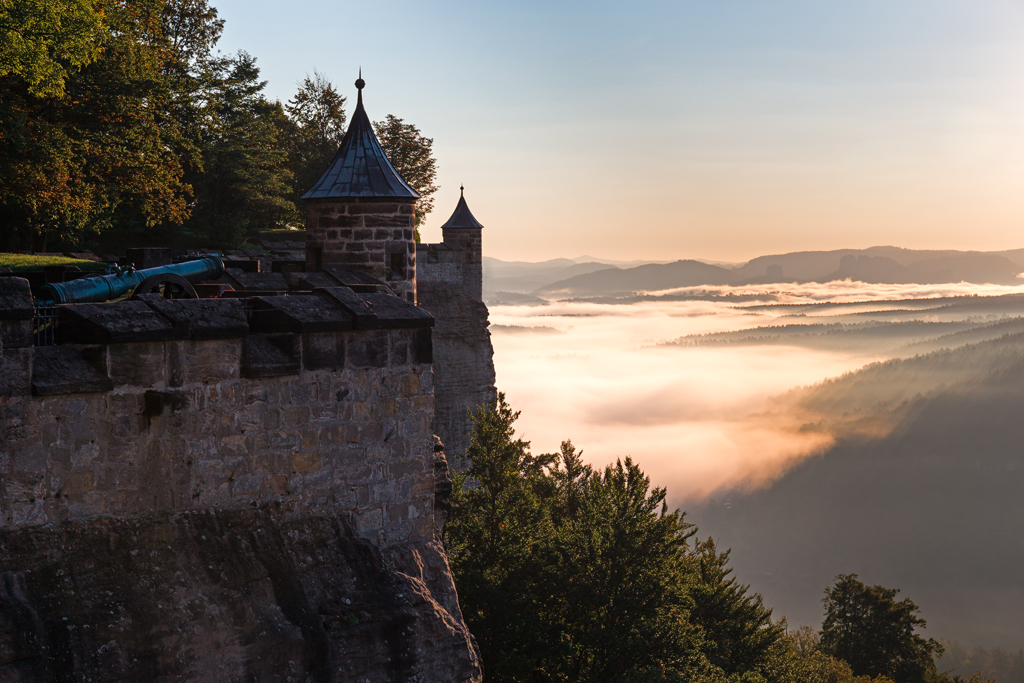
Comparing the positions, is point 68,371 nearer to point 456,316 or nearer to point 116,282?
point 116,282

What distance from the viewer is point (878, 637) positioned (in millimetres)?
48125

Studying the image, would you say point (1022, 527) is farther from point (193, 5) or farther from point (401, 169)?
point (193, 5)

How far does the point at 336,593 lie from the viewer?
916 centimetres

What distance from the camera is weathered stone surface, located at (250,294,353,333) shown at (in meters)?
9.21

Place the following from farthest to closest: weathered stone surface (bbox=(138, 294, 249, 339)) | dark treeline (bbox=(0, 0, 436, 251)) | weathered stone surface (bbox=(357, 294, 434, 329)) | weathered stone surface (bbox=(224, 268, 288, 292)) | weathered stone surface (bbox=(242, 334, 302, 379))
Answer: dark treeline (bbox=(0, 0, 436, 251))
weathered stone surface (bbox=(224, 268, 288, 292))
weathered stone surface (bbox=(357, 294, 434, 329))
weathered stone surface (bbox=(242, 334, 302, 379))
weathered stone surface (bbox=(138, 294, 249, 339))

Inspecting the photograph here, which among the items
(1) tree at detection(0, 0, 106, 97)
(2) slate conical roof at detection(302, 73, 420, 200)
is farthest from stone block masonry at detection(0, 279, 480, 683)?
(1) tree at detection(0, 0, 106, 97)

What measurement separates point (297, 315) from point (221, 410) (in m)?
1.37

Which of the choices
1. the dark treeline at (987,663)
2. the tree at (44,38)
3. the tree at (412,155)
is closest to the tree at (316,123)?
the tree at (412,155)

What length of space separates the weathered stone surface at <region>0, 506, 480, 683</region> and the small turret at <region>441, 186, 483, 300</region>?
28547 mm

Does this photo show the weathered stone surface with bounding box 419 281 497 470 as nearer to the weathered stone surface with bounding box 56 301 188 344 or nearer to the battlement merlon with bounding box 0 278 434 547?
the battlement merlon with bounding box 0 278 434 547

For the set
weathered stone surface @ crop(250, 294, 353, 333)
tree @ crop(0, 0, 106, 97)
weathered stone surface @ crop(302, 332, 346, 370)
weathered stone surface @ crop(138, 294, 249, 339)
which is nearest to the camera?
weathered stone surface @ crop(138, 294, 249, 339)

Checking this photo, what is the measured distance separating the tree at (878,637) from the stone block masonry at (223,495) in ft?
150

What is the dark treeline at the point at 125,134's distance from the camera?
23.1 meters

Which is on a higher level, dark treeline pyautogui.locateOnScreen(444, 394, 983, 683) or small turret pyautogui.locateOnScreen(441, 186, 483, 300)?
small turret pyautogui.locateOnScreen(441, 186, 483, 300)
